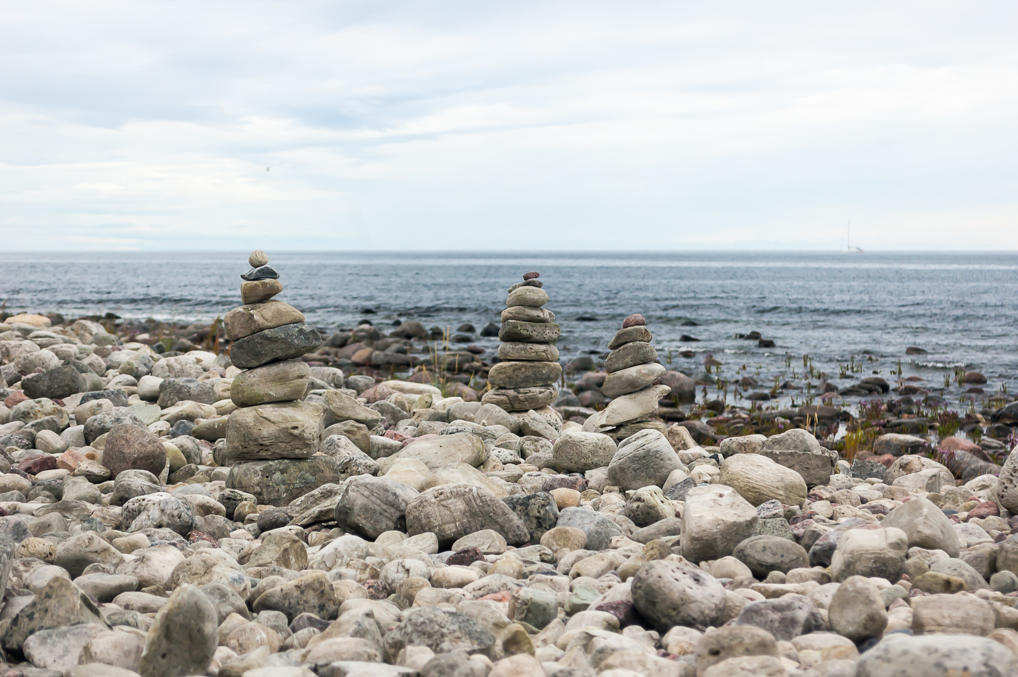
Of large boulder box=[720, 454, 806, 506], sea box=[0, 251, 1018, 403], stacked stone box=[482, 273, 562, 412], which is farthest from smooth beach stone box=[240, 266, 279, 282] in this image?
sea box=[0, 251, 1018, 403]

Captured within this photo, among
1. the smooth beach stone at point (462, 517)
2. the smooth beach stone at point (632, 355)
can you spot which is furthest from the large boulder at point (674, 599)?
the smooth beach stone at point (632, 355)

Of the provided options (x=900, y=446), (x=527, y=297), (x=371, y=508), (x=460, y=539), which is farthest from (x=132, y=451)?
(x=900, y=446)

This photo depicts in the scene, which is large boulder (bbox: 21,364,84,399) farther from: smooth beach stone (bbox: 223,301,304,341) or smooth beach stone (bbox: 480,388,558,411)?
smooth beach stone (bbox: 480,388,558,411)

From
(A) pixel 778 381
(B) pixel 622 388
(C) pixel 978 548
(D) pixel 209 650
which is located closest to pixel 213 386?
(B) pixel 622 388

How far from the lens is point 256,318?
774 cm

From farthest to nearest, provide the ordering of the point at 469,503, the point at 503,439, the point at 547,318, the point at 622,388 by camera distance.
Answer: the point at 547,318 < the point at 622,388 < the point at 503,439 < the point at 469,503

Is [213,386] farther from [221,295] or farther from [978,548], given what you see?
[221,295]

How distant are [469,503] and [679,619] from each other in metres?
2.11

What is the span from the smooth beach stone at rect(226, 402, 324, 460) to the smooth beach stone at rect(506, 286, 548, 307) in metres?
4.26

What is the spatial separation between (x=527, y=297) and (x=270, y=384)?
14.4 ft

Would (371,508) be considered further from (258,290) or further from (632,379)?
(632,379)

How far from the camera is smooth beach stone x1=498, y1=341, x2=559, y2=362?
11.4 metres

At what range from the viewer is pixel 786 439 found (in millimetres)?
8766

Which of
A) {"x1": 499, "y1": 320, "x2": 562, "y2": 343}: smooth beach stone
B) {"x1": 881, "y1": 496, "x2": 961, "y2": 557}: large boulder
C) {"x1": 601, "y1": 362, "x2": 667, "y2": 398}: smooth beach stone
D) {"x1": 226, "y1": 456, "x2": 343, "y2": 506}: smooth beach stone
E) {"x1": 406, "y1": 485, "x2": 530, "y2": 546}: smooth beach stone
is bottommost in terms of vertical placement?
{"x1": 226, "y1": 456, "x2": 343, "y2": 506}: smooth beach stone
